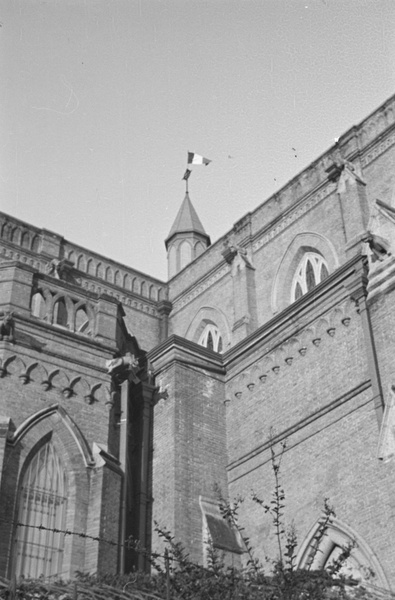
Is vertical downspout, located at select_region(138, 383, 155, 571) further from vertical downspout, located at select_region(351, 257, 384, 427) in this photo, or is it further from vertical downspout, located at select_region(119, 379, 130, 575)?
vertical downspout, located at select_region(351, 257, 384, 427)

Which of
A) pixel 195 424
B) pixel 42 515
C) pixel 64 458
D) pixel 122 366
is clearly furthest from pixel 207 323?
pixel 42 515

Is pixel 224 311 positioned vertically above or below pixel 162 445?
above

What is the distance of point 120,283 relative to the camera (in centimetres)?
2745

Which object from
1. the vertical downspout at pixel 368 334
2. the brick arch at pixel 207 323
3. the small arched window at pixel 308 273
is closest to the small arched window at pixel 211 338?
the brick arch at pixel 207 323

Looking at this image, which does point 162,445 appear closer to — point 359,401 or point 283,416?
point 283,416

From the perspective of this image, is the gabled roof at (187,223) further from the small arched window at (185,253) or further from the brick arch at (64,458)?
the brick arch at (64,458)

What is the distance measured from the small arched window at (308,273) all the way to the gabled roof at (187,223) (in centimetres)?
887

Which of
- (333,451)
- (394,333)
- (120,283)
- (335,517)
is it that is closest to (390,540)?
(335,517)

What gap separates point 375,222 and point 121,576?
784cm

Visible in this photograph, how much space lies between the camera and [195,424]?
17516 millimetres

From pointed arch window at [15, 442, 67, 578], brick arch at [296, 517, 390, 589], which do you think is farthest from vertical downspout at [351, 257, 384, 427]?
pointed arch window at [15, 442, 67, 578]

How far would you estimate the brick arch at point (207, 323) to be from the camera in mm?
24891

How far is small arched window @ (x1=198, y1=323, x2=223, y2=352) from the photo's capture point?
2564 cm

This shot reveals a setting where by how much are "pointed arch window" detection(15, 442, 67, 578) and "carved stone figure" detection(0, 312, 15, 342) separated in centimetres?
205
